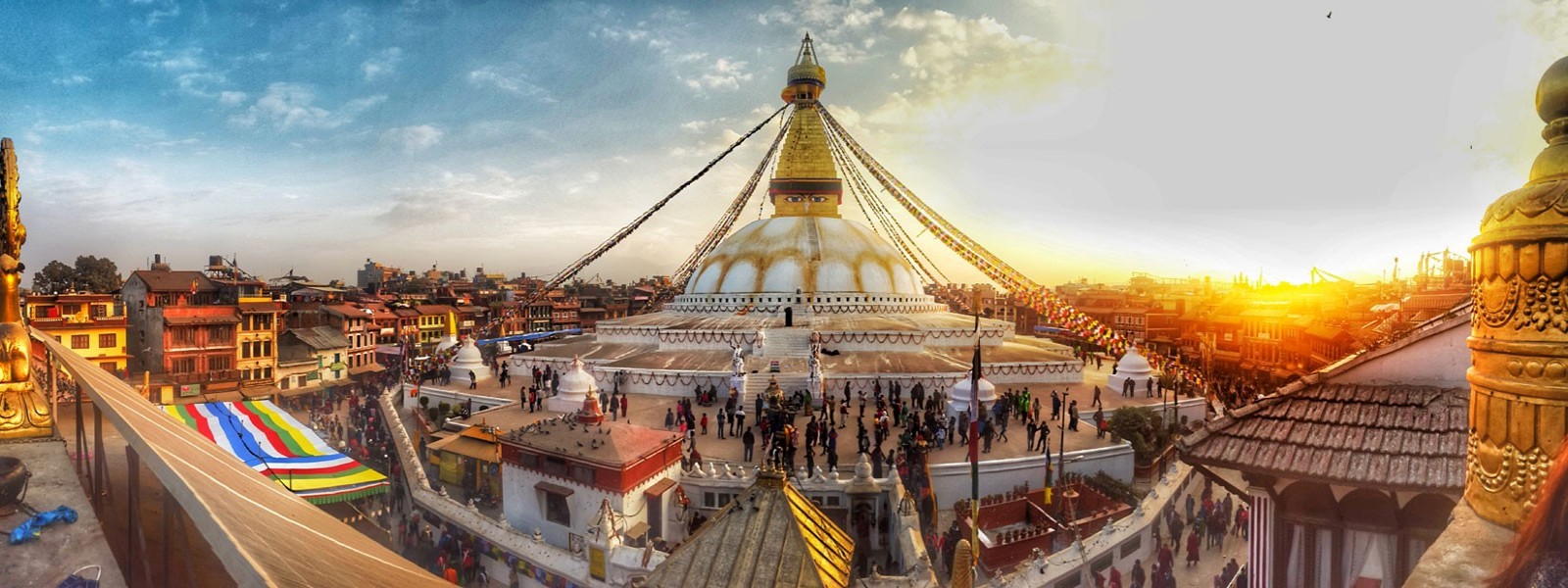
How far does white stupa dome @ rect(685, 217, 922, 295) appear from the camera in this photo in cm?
2409

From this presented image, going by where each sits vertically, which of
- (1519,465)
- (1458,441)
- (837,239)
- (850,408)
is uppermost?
(837,239)

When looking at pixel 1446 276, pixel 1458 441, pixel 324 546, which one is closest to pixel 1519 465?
pixel 1458 441

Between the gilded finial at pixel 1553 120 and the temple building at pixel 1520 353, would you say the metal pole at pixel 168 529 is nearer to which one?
the temple building at pixel 1520 353

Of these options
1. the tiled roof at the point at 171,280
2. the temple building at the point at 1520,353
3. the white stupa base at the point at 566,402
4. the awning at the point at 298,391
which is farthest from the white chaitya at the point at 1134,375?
the tiled roof at the point at 171,280

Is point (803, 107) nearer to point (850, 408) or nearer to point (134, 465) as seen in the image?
point (850, 408)

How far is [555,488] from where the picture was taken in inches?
358

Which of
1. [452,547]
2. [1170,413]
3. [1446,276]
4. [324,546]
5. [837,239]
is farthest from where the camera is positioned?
[837,239]

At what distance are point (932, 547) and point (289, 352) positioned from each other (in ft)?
90.6

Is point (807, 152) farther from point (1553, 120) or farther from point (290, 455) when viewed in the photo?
point (1553, 120)

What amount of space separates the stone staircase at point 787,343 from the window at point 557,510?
9.00 m

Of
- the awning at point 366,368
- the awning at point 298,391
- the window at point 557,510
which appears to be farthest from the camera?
the awning at point 366,368

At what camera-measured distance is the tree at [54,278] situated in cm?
2995

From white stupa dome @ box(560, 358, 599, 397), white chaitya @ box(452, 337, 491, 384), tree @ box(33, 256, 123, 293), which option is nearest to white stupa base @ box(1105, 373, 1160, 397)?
white stupa dome @ box(560, 358, 599, 397)

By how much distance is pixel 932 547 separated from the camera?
862cm
